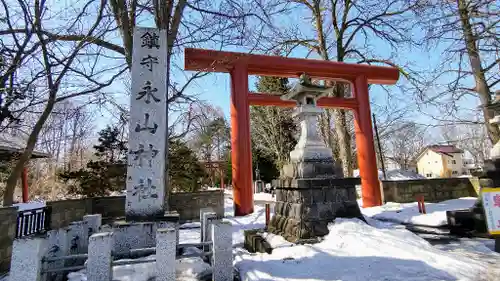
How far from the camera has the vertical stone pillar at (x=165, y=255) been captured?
3.27m

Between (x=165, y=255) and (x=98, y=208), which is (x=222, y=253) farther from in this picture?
(x=98, y=208)

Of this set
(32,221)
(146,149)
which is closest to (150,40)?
(146,149)

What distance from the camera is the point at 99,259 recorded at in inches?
129

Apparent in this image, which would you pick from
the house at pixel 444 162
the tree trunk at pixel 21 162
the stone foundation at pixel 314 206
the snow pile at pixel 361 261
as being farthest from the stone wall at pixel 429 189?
the house at pixel 444 162

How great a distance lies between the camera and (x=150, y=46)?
17.6ft

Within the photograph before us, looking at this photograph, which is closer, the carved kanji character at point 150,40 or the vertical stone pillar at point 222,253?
the vertical stone pillar at point 222,253

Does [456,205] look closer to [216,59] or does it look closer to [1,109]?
[216,59]

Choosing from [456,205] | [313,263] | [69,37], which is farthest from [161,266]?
[456,205]

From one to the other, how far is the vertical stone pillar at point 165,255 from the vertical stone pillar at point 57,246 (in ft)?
5.38

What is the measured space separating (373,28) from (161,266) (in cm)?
1400

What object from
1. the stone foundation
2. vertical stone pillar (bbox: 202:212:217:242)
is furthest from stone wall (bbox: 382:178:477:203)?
vertical stone pillar (bbox: 202:212:217:242)

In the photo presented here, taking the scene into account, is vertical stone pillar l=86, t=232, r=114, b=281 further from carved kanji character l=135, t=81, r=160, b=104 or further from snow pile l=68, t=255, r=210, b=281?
carved kanji character l=135, t=81, r=160, b=104

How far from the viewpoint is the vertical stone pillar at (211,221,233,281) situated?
3574mm

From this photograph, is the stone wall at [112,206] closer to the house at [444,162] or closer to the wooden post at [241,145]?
the wooden post at [241,145]
